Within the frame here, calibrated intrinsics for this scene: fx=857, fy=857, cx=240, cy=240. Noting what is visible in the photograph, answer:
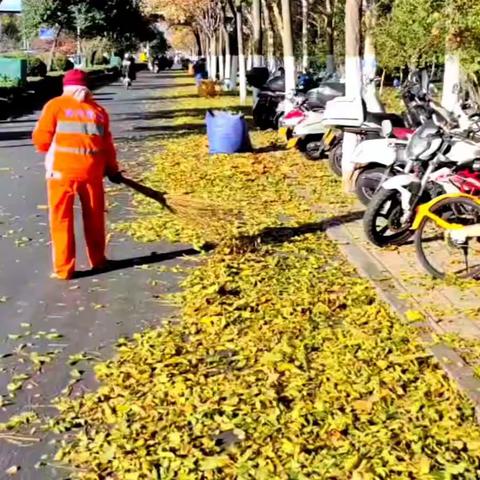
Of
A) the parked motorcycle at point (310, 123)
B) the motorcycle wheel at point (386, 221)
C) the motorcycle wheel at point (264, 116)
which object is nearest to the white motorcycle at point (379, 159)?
the motorcycle wheel at point (386, 221)

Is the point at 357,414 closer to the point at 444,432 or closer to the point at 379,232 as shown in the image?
the point at 444,432

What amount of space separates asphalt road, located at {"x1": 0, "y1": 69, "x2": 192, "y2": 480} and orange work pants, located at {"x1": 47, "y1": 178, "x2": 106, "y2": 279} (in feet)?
0.65

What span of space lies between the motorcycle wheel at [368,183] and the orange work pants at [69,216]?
3.58 meters

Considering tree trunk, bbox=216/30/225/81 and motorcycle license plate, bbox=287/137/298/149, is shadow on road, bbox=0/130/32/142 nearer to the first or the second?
motorcycle license plate, bbox=287/137/298/149

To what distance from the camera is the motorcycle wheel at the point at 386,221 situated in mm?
7812

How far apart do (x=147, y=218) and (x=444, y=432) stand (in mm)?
5883

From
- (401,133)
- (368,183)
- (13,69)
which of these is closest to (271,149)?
(368,183)

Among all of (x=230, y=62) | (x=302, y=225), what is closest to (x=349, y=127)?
(x=302, y=225)

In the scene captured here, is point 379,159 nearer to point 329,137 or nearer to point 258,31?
point 329,137

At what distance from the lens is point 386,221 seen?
8156 mm

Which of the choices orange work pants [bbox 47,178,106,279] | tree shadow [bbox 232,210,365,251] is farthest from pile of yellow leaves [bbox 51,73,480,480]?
orange work pants [bbox 47,178,106,279]

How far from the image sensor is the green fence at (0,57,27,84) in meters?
34.4

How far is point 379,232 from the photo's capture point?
8.05 metres

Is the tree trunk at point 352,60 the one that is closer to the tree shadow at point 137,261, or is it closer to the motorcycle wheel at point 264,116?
the tree shadow at point 137,261
